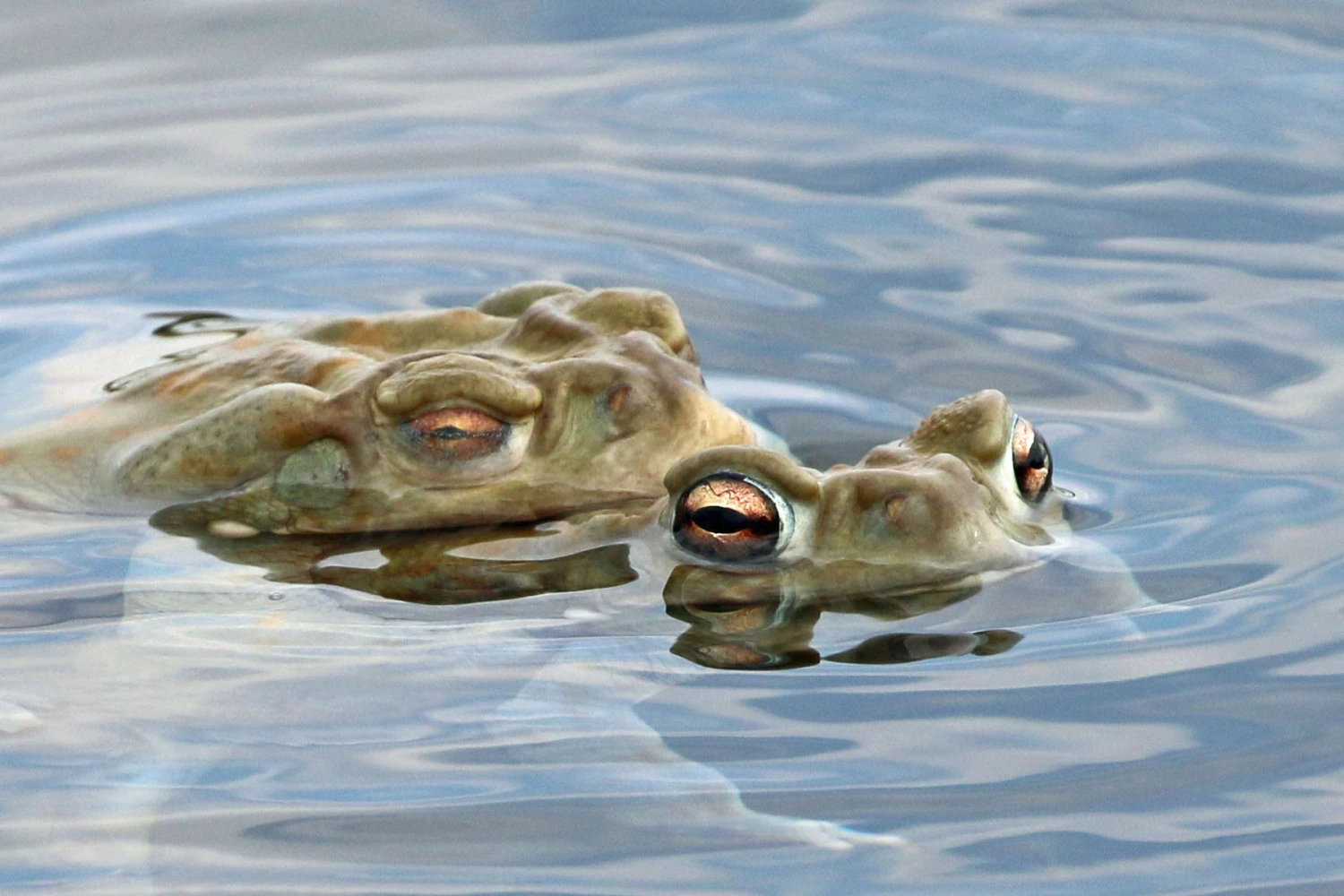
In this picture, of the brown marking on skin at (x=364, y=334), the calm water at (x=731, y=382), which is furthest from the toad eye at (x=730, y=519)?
the brown marking on skin at (x=364, y=334)

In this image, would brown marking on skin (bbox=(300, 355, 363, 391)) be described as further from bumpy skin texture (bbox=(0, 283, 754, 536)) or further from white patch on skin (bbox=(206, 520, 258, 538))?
white patch on skin (bbox=(206, 520, 258, 538))

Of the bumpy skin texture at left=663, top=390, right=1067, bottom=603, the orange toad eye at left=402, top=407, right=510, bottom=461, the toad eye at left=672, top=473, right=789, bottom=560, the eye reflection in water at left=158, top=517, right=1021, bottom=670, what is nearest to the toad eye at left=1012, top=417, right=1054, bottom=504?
the bumpy skin texture at left=663, top=390, right=1067, bottom=603

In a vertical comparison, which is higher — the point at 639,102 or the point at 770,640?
the point at 639,102

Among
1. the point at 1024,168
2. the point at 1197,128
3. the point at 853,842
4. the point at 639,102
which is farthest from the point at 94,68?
the point at 853,842

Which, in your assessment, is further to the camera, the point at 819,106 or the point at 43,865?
the point at 819,106

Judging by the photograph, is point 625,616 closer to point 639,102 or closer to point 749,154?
point 749,154
